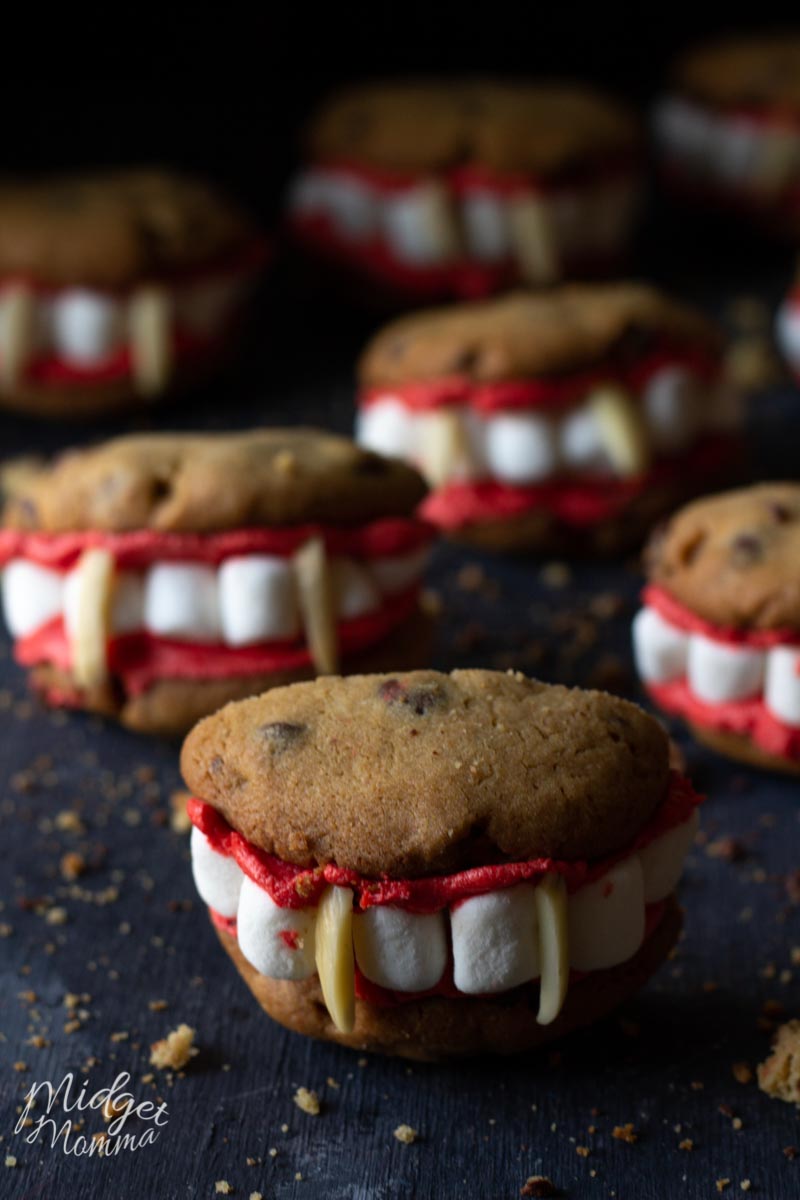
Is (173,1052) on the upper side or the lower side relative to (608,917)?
lower

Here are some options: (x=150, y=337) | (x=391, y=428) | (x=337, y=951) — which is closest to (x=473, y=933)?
(x=337, y=951)

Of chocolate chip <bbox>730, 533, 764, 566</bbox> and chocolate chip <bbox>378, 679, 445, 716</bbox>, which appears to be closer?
chocolate chip <bbox>378, 679, 445, 716</bbox>

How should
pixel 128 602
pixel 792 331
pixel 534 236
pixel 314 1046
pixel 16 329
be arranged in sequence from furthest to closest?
pixel 534 236 < pixel 792 331 < pixel 16 329 < pixel 128 602 < pixel 314 1046

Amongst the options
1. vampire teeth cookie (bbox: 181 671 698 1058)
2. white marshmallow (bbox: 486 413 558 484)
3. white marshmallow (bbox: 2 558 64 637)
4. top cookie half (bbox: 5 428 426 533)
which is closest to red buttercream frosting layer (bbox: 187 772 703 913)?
vampire teeth cookie (bbox: 181 671 698 1058)

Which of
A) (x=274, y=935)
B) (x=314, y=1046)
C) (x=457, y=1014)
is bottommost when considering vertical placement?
(x=314, y=1046)

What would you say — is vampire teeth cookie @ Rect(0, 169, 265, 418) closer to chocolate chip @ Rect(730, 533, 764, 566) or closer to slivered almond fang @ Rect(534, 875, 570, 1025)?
chocolate chip @ Rect(730, 533, 764, 566)

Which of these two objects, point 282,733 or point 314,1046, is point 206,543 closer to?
point 282,733
